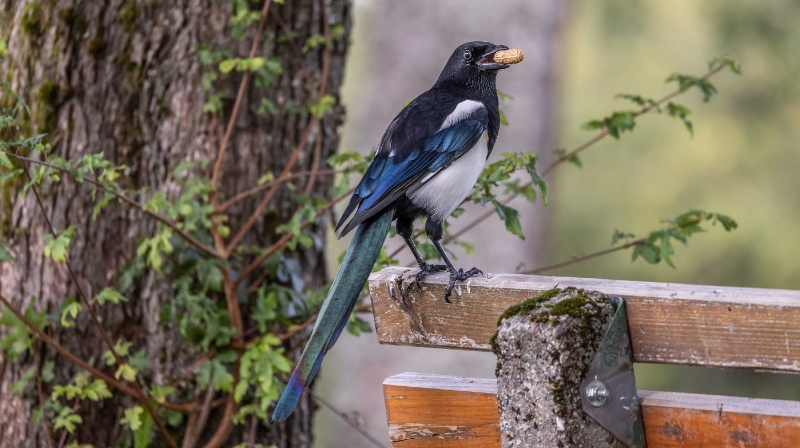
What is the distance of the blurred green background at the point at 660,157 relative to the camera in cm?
774

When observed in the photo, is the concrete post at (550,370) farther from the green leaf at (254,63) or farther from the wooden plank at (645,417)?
the green leaf at (254,63)

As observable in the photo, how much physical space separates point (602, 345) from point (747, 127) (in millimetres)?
7376

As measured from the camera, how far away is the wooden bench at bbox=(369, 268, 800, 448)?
140 cm

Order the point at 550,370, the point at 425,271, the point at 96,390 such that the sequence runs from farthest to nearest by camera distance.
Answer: the point at 96,390, the point at 425,271, the point at 550,370

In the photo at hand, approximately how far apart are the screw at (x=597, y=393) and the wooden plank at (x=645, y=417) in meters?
0.09

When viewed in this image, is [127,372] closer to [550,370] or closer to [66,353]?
[66,353]

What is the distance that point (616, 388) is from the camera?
4.84ft

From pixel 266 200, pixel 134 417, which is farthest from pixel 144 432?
pixel 266 200

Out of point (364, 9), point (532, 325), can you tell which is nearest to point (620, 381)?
point (532, 325)

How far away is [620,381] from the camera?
1481mm

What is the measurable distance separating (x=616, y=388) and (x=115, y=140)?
2.26m

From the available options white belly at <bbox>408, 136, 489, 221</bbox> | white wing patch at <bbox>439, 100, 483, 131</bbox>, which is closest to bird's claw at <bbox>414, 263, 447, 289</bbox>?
white belly at <bbox>408, 136, 489, 221</bbox>

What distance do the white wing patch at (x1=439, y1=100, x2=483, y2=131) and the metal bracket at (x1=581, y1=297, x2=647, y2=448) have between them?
3.90 ft

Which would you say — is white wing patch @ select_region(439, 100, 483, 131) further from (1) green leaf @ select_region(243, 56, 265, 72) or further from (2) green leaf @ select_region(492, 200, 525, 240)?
(1) green leaf @ select_region(243, 56, 265, 72)
